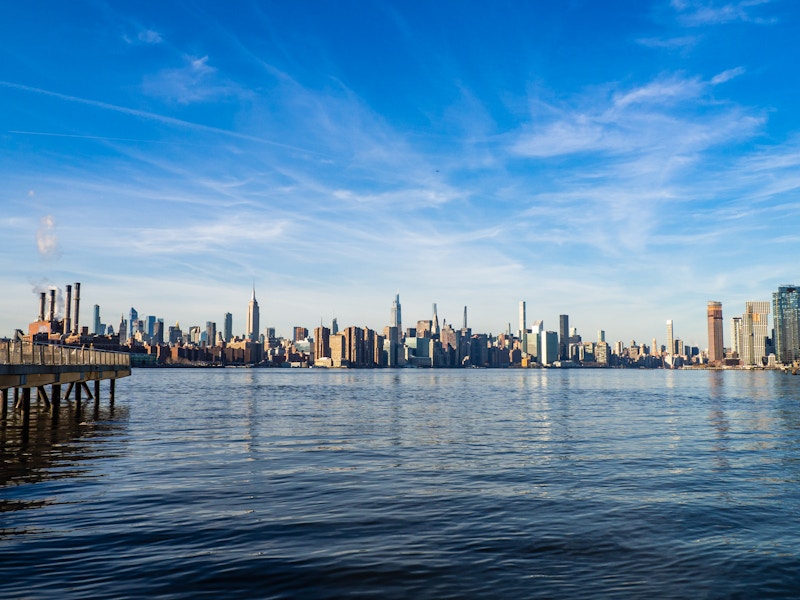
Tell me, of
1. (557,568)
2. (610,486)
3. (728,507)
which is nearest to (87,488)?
(557,568)

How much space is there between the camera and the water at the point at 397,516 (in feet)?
46.2

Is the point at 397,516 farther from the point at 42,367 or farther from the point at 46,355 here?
the point at 46,355

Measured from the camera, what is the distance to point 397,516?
19922mm

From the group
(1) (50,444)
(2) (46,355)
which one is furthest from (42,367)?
(1) (50,444)

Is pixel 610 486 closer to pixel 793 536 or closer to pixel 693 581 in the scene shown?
pixel 793 536

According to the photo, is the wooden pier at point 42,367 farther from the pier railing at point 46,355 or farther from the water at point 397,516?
the water at point 397,516

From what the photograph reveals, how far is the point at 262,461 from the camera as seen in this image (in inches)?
1214

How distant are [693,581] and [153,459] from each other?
80.8 ft

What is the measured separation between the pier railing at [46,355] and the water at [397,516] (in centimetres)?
476

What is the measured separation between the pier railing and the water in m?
4.76

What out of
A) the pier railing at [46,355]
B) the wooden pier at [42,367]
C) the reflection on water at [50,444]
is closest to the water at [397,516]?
A: the reflection on water at [50,444]

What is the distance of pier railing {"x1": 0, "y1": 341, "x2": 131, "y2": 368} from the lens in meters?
36.8

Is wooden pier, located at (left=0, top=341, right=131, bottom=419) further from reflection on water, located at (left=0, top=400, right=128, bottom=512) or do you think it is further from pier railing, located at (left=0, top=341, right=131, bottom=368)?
reflection on water, located at (left=0, top=400, right=128, bottom=512)

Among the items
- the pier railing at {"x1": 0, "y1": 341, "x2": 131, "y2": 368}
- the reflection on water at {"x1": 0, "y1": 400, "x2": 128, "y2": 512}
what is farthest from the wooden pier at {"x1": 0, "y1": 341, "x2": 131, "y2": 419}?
the reflection on water at {"x1": 0, "y1": 400, "x2": 128, "y2": 512}
